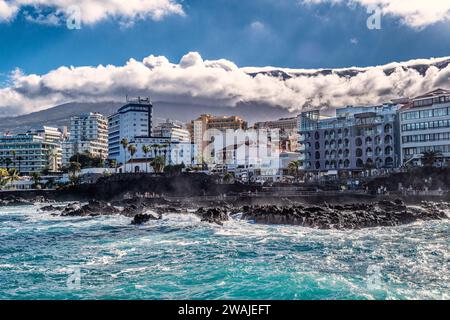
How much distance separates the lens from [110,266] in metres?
18.5

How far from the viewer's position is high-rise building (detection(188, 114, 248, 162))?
457 feet

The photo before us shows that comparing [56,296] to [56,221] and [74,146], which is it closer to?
[56,221]

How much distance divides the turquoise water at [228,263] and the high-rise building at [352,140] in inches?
1599

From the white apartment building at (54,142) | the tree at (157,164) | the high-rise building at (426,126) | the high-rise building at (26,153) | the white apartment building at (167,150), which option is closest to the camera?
the high-rise building at (426,126)

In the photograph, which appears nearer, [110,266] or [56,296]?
[56,296]

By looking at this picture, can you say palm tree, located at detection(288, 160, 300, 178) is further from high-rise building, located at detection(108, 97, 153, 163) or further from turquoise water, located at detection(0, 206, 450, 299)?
high-rise building, located at detection(108, 97, 153, 163)

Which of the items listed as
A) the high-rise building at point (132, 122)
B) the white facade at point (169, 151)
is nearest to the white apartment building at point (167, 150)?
the white facade at point (169, 151)

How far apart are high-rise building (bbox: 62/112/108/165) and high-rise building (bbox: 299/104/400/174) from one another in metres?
84.8

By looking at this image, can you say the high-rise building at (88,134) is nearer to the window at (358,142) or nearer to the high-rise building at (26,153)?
the high-rise building at (26,153)

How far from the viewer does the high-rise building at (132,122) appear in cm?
13250

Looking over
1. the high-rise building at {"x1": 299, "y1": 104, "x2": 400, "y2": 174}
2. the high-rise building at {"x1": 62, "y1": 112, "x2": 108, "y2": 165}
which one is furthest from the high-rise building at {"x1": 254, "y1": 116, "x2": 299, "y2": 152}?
the high-rise building at {"x1": 62, "y1": 112, "x2": 108, "y2": 165}

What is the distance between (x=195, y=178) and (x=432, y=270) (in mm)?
62804
